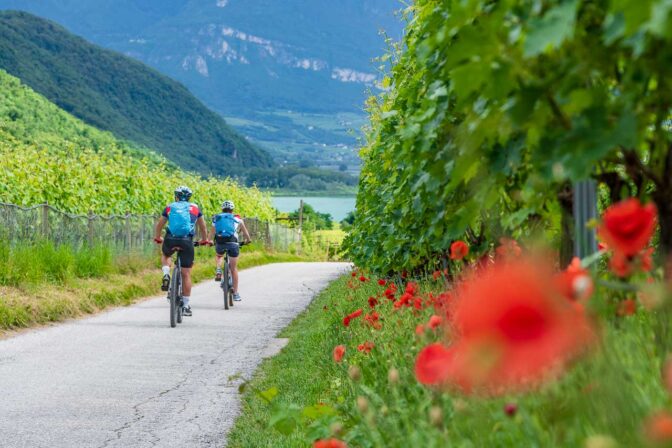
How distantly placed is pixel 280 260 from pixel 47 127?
38.1 meters

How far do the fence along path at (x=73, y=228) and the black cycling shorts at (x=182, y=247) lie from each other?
14.7 feet

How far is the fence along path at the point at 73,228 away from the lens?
18.4 meters

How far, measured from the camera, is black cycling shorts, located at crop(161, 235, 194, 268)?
1457cm

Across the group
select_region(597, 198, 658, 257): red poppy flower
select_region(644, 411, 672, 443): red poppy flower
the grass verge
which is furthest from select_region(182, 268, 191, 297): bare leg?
select_region(644, 411, 672, 443): red poppy flower

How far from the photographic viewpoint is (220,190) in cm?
4709

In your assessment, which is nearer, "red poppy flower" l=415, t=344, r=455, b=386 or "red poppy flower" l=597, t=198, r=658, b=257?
"red poppy flower" l=597, t=198, r=658, b=257

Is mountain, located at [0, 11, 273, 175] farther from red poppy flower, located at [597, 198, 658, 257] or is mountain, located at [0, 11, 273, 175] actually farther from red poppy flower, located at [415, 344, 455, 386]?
red poppy flower, located at [597, 198, 658, 257]

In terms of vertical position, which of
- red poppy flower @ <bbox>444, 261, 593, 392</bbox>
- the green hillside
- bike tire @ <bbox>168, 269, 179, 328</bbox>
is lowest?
bike tire @ <bbox>168, 269, 179, 328</bbox>

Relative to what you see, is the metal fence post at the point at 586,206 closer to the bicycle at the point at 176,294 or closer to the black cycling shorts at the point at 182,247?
the bicycle at the point at 176,294

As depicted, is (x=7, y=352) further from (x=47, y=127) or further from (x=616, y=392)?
(x=47, y=127)

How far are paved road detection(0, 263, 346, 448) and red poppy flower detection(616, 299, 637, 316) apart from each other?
4.17 metres

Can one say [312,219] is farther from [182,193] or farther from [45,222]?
[182,193]

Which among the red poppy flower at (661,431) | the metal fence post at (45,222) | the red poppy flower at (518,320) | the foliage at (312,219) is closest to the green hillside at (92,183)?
the metal fence post at (45,222)

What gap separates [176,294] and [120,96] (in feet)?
479
